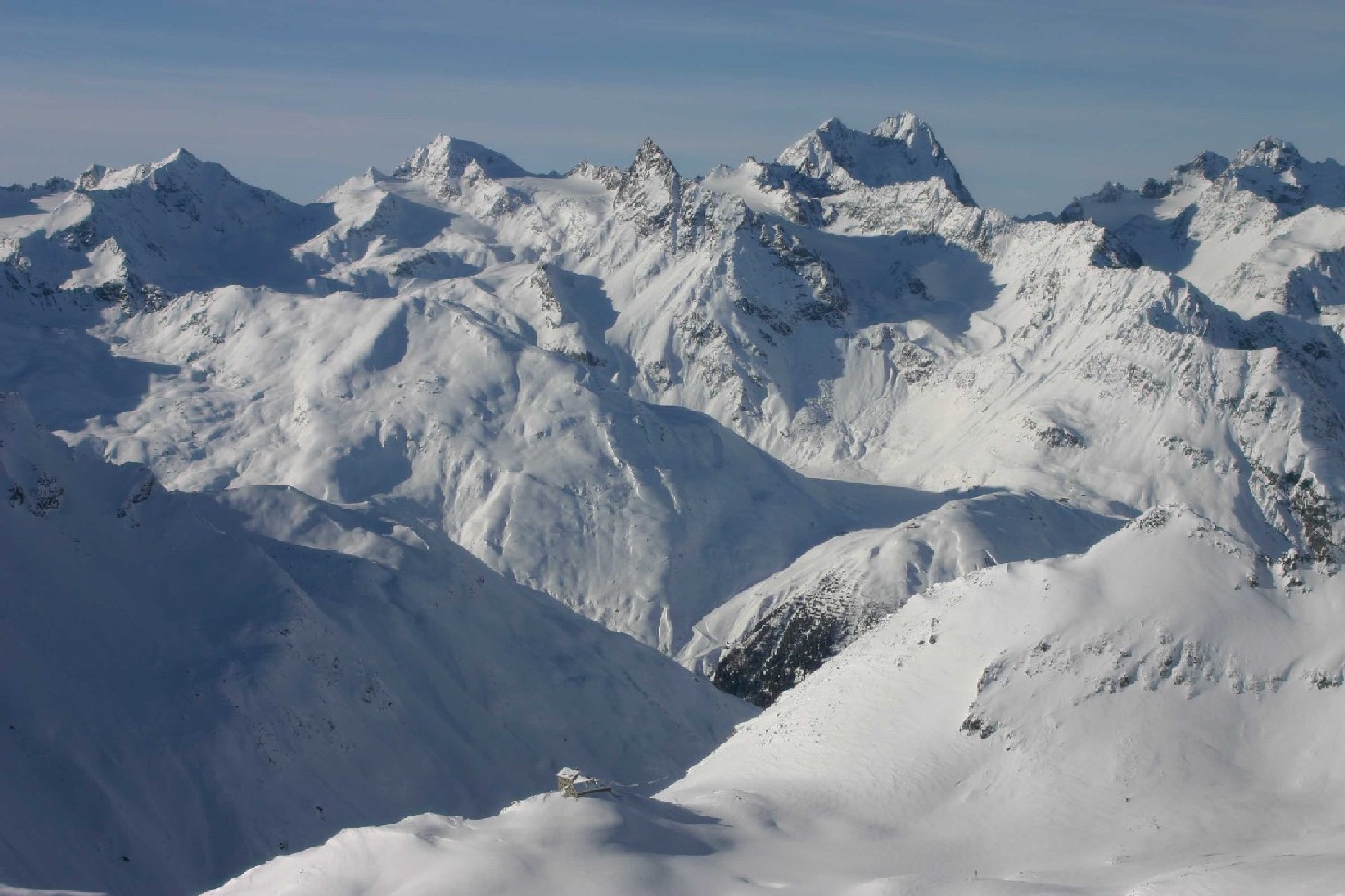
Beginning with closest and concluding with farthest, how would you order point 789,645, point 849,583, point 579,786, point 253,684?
point 579,786 < point 253,684 < point 789,645 < point 849,583

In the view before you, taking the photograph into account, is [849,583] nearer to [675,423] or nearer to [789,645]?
[789,645]

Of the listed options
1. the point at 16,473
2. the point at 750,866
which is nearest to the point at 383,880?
the point at 750,866

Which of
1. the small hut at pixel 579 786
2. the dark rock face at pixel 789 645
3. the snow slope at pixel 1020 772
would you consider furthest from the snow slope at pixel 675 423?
the small hut at pixel 579 786

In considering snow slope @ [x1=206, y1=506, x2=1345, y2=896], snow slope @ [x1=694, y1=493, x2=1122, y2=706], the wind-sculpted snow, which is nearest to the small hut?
snow slope @ [x1=206, y1=506, x2=1345, y2=896]

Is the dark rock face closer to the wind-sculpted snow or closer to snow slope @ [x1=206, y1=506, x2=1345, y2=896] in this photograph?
the wind-sculpted snow

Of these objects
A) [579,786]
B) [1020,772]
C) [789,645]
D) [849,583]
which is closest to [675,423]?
[849,583]
